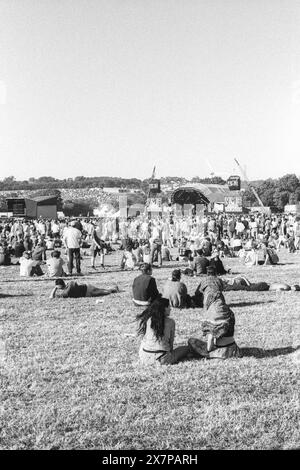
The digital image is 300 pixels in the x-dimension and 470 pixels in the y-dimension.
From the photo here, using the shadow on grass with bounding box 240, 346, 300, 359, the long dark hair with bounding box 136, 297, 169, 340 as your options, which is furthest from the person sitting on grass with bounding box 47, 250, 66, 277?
the shadow on grass with bounding box 240, 346, 300, 359

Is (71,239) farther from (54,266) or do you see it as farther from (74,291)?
(74,291)

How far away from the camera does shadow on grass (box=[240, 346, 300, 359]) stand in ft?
26.0

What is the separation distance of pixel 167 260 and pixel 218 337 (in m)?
14.5

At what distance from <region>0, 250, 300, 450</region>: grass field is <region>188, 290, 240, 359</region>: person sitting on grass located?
0.18 metres

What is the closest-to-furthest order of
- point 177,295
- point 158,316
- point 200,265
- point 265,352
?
→ point 158,316 < point 265,352 < point 177,295 < point 200,265

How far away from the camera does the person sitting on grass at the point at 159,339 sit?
741 centimetres

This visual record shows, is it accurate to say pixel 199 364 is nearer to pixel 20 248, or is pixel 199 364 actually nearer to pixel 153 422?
pixel 153 422

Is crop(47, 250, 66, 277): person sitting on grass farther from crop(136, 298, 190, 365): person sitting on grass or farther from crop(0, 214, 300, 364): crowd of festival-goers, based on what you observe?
crop(136, 298, 190, 365): person sitting on grass

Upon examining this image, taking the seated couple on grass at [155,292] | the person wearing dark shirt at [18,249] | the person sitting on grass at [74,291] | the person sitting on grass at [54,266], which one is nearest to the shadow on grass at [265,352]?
the seated couple on grass at [155,292]

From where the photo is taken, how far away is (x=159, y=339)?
292 inches

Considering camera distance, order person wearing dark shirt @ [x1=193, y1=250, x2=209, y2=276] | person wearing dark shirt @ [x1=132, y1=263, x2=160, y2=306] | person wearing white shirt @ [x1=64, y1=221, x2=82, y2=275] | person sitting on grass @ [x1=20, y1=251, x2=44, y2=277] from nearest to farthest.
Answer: person wearing dark shirt @ [x1=132, y1=263, x2=160, y2=306] → person wearing dark shirt @ [x1=193, y1=250, x2=209, y2=276] → person wearing white shirt @ [x1=64, y1=221, x2=82, y2=275] → person sitting on grass @ [x1=20, y1=251, x2=44, y2=277]

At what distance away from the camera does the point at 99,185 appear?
353 feet

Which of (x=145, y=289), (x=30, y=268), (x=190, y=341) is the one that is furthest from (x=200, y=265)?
(x=190, y=341)
